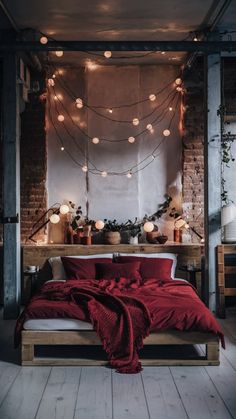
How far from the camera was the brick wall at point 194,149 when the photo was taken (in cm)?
801

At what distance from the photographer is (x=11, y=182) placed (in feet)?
21.7

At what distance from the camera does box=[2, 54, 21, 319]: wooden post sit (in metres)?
6.57

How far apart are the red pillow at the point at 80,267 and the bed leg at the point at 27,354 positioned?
6.47ft

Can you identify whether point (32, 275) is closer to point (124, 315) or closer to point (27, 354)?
point (27, 354)

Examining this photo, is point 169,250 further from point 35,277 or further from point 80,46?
point 80,46

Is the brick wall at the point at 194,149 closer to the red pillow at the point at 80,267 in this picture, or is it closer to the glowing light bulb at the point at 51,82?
the red pillow at the point at 80,267

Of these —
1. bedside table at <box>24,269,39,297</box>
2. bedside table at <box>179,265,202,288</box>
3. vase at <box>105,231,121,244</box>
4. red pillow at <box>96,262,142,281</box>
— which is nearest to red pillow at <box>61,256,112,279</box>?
red pillow at <box>96,262,142,281</box>

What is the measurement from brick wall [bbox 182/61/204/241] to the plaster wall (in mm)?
190

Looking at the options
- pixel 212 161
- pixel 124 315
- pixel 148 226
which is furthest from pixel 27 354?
pixel 212 161

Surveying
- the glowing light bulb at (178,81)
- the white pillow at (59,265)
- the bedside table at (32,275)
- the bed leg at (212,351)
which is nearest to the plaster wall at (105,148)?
the glowing light bulb at (178,81)

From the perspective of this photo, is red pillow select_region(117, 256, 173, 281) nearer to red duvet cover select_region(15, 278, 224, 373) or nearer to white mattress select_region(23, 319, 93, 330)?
red duvet cover select_region(15, 278, 224, 373)

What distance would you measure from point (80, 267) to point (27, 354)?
2125mm

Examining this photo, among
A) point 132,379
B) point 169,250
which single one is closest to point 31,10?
point 169,250

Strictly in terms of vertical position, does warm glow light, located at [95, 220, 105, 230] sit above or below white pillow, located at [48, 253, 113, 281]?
above
